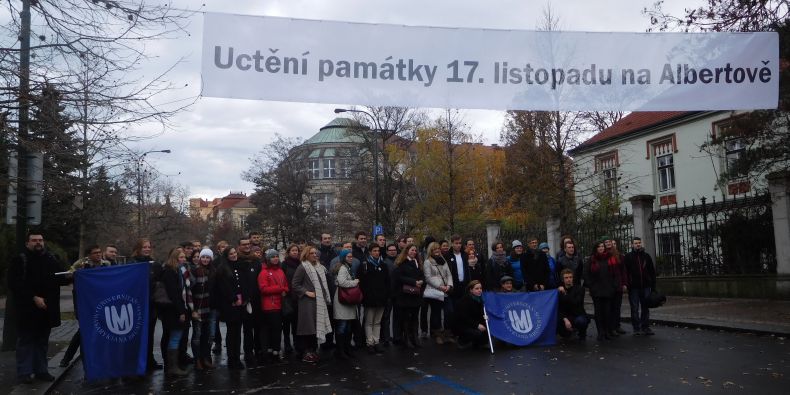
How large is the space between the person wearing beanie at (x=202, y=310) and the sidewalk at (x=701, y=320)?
6.32 feet

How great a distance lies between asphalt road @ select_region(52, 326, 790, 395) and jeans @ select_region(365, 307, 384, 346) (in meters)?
0.34

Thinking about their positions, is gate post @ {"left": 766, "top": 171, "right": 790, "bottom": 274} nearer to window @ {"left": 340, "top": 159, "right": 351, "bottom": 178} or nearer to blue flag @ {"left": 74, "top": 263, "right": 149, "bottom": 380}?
blue flag @ {"left": 74, "top": 263, "right": 149, "bottom": 380}

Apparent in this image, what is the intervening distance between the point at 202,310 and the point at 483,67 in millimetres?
5552

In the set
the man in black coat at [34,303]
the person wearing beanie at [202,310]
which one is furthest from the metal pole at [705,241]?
the man in black coat at [34,303]

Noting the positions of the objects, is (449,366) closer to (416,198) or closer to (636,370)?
(636,370)

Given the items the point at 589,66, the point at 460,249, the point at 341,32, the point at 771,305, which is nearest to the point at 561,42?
the point at 589,66

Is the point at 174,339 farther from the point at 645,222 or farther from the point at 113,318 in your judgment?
the point at 645,222

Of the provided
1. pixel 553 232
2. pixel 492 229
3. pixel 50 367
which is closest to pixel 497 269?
pixel 50 367

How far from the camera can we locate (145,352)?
920cm

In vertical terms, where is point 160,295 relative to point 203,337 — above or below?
above

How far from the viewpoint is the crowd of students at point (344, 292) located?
10.0 m

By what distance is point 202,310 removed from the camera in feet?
32.8

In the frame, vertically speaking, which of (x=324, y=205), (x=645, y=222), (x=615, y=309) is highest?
(x=324, y=205)

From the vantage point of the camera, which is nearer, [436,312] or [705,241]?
[436,312]
